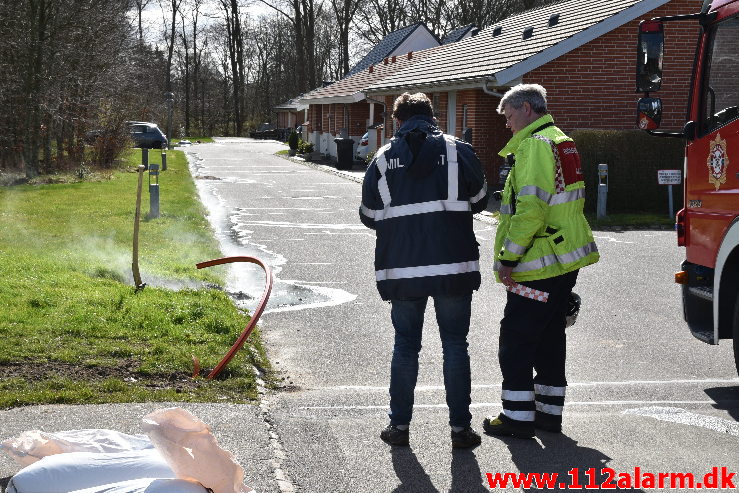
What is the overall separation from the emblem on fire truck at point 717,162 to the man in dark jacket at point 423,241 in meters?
1.99

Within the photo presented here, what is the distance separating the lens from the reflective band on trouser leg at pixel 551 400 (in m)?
5.70

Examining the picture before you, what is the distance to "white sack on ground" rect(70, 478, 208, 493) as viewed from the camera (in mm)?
3814

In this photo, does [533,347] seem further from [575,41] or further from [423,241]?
[575,41]

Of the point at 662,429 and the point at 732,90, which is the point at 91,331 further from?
the point at 732,90

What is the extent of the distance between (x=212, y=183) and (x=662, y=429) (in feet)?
80.4

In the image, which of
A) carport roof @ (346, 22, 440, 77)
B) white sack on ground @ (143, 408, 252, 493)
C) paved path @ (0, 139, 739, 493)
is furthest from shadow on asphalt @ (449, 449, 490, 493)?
carport roof @ (346, 22, 440, 77)

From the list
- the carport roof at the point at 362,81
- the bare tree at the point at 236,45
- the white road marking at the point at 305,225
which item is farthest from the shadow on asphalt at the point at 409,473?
the bare tree at the point at 236,45

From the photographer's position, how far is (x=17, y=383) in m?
6.29

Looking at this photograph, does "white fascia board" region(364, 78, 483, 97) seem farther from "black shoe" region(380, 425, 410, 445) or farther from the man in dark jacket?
"black shoe" region(380, 425, 410, 445)

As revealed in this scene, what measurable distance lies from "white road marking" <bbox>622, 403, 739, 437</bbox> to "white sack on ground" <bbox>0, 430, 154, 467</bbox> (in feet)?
10.8

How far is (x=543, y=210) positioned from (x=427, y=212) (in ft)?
2.17

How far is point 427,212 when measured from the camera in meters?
5.23

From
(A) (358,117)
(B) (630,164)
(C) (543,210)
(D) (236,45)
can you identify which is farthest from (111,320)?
(D) (236,45)

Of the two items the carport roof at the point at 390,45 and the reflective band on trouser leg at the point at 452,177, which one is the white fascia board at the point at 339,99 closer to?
the carport roof at the point at 390,45
